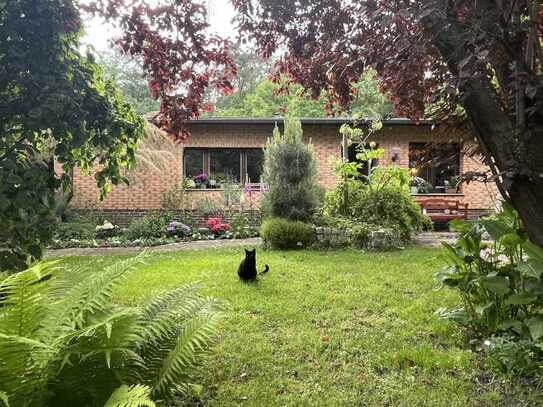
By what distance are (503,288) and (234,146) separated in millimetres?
12447

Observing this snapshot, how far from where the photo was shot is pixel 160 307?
2.52 metres

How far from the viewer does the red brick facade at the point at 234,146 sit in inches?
564

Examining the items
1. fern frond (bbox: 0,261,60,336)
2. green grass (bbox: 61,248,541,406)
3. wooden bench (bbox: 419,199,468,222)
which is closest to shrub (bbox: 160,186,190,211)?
wooden bench (bbox: 419,199,468,222)

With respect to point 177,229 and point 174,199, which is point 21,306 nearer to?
point 177,229

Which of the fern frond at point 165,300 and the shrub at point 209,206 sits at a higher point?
the shrub at point 209,206

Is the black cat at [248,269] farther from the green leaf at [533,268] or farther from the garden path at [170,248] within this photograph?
the garden path at [170,248]

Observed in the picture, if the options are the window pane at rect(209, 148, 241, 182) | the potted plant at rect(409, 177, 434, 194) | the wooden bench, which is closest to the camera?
the wooden bench

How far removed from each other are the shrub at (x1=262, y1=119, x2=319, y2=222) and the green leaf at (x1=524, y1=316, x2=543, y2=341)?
6.98m

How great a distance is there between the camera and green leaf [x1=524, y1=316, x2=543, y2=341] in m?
2.53

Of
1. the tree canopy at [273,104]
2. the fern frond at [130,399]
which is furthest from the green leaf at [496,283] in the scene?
the tree canopy at [273,104]

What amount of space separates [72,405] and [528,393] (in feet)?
7.72

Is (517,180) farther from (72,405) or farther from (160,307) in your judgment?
(72,405)

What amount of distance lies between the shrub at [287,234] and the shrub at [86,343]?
630cm

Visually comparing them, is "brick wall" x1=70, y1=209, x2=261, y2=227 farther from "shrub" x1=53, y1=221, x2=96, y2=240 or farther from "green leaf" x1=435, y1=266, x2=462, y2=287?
"green leaf" x1=435, y1=266, x2=462, y2=287
